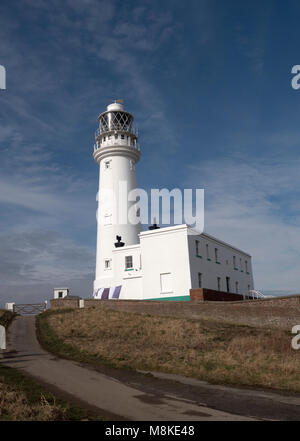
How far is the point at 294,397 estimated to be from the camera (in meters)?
12.6

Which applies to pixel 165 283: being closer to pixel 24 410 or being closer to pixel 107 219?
pixel 107 219

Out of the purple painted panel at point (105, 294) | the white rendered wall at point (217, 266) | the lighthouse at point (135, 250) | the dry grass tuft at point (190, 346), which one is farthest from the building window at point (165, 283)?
the purple painted panel at point (105, 294)

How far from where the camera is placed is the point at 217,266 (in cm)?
3678

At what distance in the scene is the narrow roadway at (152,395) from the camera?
33.1 feet

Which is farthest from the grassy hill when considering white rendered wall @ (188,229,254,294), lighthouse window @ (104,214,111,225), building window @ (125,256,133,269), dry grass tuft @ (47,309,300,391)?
lighthouse window @ (104,214,111,225)

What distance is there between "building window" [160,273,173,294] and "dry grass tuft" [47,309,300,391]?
513 cm

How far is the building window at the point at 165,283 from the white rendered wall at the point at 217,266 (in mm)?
2039

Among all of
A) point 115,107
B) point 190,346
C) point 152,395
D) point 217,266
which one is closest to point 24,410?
point 152,395

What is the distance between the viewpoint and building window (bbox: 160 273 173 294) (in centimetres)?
3275

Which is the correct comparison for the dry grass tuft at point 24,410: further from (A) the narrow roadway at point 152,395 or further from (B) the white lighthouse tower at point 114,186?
(B) the white lighthouse tower at point 114,186

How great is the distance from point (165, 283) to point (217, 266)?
6269 millimetres
